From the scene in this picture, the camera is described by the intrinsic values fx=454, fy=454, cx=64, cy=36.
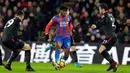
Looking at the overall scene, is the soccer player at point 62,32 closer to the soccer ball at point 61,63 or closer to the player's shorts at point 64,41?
the player's shorts at point 64,41

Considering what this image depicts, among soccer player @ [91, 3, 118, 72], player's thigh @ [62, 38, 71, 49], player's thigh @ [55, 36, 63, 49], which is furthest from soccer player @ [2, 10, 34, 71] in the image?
soccer player @ [91, 3, 118, 72]

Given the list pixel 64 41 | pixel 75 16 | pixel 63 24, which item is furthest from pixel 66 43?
pixel 75 16

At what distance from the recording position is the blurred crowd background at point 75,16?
21.7 metres

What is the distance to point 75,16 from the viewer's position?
2259 centimetres

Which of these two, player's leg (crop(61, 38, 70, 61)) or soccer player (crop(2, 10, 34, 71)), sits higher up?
soccer player (crop(2, 10, 34, 71))

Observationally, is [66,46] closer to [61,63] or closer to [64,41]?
[64,41]

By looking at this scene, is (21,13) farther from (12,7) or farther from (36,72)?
(12,7)

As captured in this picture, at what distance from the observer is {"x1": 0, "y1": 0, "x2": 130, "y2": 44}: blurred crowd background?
21656 mm

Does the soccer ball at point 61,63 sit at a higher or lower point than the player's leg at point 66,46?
lower

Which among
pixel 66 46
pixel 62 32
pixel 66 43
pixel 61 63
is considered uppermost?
pixel 62 32

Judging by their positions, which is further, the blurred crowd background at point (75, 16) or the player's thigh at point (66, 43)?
the blurred crowd background at point (75, 16)

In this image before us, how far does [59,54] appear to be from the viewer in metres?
15.7

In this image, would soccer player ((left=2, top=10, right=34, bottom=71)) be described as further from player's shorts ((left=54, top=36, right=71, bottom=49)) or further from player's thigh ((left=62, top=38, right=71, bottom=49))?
player's thigh ((left=62, top=38, right=71, bottom=49))

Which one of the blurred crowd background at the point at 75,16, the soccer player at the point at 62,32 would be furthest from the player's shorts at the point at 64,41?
the blurred crowd background at the point at 75,16
